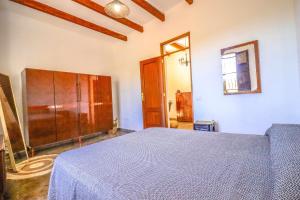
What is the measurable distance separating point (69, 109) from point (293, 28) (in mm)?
4476

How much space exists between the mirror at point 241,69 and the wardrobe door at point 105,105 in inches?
125

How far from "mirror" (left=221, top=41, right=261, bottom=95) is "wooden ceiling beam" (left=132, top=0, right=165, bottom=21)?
1792 millimetres

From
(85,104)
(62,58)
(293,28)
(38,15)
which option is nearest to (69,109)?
(85,104)

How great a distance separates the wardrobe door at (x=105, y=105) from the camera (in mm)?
4309

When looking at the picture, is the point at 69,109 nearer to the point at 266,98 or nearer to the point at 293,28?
the point at 266,98

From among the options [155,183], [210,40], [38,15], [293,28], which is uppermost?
[38,15]

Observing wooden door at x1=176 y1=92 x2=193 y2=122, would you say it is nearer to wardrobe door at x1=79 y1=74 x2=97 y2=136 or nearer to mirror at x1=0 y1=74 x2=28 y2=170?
wardrobe door at x1=79 y1=74 x2=97 y2=136

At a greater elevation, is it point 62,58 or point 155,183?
point 62,58

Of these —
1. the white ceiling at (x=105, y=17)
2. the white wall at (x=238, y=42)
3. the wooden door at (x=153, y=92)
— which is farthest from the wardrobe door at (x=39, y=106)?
the white wall at (x=238, y=42)

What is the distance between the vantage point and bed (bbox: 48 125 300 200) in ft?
2.08

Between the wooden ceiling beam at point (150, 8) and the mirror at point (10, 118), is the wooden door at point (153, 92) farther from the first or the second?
the mirror at point (10, 118)

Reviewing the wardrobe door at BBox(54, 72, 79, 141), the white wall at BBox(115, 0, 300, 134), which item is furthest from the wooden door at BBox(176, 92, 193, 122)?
the wardrobe door at BBox(54, 72, 79, 141)

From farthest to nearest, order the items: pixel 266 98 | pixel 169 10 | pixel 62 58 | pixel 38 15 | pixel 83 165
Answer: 1. pixel 62 58
2. pixel 169 10
3. pixel 38 15
4. pixel 266 98
5. pixel 83 165

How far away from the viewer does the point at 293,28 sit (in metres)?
2.25
